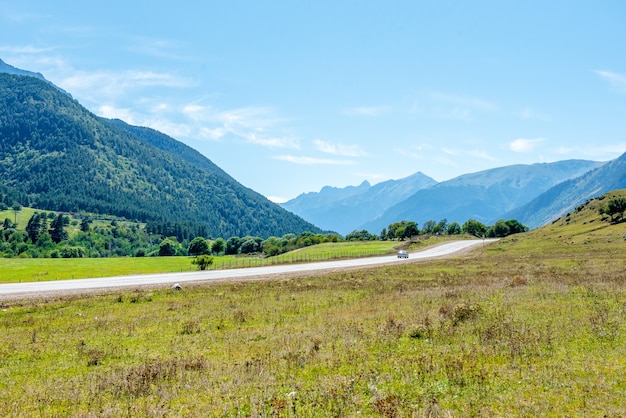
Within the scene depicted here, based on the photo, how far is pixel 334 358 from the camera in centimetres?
1642

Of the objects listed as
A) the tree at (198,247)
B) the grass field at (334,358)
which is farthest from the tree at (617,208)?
the tree at (198,247)

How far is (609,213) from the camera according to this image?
402 ft

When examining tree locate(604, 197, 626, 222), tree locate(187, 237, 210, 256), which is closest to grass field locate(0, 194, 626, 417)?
tree locate(604, 197, 626, 222)

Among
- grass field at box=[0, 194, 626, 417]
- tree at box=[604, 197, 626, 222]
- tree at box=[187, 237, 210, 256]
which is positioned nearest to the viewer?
grass field at box=[0, 194, 626, 417]

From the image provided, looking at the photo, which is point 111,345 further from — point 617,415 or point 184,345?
point 617,415

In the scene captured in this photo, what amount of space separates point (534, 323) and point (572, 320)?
1918 millimetres

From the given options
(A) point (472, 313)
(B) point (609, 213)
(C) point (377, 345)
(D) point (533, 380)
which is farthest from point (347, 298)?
(B) point (609, 213)

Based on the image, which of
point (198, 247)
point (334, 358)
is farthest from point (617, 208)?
point (198, 247)

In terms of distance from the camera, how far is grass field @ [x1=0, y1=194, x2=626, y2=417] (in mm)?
11992

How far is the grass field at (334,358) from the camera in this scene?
1199 centimetres

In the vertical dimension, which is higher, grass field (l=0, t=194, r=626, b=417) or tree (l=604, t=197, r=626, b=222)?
tree (l=604, t=197, r=626, b=222)

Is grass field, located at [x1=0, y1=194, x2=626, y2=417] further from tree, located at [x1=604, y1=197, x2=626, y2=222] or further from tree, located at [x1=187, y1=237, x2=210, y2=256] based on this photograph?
tree, located at [x1=187, y1=237, x2=210, y2=256]

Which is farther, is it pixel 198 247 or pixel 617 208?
pixel 198 247

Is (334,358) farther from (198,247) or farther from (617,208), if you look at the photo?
(198,247)
